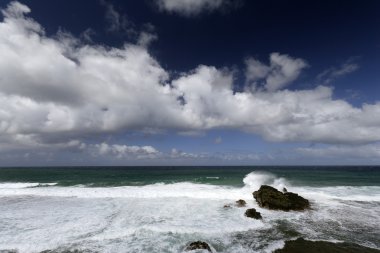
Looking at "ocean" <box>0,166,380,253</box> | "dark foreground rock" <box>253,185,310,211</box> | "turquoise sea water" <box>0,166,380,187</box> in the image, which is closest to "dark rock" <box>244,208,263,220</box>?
"ocean" <box>0,166,380,253</box>

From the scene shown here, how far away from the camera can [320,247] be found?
1134 centimetres

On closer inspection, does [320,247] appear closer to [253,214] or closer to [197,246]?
[253,214]

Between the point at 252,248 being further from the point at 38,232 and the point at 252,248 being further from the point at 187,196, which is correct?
the point at 187,196

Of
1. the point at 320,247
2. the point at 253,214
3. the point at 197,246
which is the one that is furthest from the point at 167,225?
the point at 320,247

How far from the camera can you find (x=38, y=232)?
45.1 feet

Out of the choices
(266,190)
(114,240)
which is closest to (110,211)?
(114,240)

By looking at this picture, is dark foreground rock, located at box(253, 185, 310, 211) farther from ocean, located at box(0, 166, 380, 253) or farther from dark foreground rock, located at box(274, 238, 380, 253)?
dark foreground rock, located at box(274, 238, 380, 253)

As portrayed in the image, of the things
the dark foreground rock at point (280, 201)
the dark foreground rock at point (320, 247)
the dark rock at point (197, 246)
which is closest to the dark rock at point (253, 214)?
the dark foreground rock at point (280, 201)

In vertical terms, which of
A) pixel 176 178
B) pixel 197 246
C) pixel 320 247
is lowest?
pixel 320 247

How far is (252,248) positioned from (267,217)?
608 cm

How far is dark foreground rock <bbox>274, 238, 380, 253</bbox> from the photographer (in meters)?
11.0

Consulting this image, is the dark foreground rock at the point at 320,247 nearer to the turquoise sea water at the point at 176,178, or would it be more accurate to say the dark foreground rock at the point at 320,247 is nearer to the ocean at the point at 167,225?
the ocean at the point at 167,225

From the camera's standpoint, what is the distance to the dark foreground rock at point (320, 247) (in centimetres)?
1097

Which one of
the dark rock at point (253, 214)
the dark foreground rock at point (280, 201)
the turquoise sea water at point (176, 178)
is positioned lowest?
the dark rock at point (253, 214)
